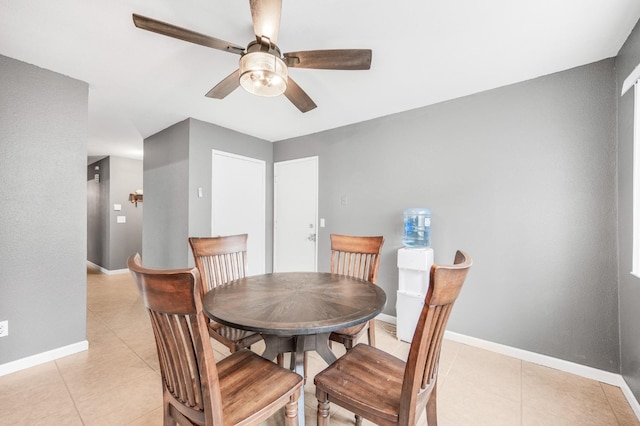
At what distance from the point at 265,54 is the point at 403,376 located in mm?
1661

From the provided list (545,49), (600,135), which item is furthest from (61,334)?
(600,135)

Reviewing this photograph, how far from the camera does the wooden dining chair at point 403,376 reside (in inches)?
36.6

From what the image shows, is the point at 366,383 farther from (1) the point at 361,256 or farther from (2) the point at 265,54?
(2) the point at 265,54

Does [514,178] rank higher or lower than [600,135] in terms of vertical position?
lower

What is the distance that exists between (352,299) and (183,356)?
2.71 ft

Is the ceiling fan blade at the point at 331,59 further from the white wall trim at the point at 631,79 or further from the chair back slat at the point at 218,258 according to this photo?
the white wall trim at the point at 631,79

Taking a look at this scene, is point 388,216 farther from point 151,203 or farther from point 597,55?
point 151,203

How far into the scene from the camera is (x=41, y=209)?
85.4 inches

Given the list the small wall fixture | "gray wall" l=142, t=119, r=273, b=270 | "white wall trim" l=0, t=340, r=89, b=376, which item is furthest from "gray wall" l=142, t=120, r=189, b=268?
the small wall fixture

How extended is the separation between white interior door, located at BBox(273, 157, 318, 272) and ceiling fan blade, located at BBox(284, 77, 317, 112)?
1.67 meters

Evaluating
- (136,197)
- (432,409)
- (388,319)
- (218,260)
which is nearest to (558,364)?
(388,319)

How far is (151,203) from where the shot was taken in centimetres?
391

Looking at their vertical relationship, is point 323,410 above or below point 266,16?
below

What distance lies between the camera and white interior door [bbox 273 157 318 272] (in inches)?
149
